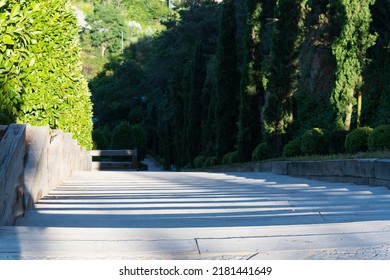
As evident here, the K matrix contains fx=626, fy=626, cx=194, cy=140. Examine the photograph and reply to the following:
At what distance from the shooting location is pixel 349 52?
1808 cm

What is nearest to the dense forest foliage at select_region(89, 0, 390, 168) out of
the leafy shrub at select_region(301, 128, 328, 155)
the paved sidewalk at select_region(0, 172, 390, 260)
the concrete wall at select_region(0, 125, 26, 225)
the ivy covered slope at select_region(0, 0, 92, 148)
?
the leafy shrub at select_region(301, 128, 328, 155)

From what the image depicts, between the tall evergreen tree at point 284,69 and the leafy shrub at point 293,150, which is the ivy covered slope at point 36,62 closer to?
the leafy shrub at point 293,150

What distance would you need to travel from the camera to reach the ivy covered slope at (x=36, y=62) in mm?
5723

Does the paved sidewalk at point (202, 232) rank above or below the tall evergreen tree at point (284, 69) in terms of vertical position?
below

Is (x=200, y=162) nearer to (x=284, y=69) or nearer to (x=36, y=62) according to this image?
(x=284, y=69)

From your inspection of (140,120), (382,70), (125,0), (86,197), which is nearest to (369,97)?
(382,70)

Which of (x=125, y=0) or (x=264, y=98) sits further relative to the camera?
(x=125, y=0)

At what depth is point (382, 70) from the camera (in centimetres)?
2083

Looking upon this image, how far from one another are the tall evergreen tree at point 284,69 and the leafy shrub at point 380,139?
6369 mm

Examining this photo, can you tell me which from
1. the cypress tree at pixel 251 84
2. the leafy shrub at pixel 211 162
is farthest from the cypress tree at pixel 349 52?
the leafy shrub at pixel 211 162

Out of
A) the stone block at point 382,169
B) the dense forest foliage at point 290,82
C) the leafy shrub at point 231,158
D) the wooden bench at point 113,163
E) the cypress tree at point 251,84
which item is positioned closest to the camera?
the stone block at point 382,169

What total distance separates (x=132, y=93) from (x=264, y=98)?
44276mm

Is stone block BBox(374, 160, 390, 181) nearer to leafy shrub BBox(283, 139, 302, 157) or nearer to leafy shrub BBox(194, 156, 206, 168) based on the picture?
leafy shrub BBox(283, 139, 302, 157)
